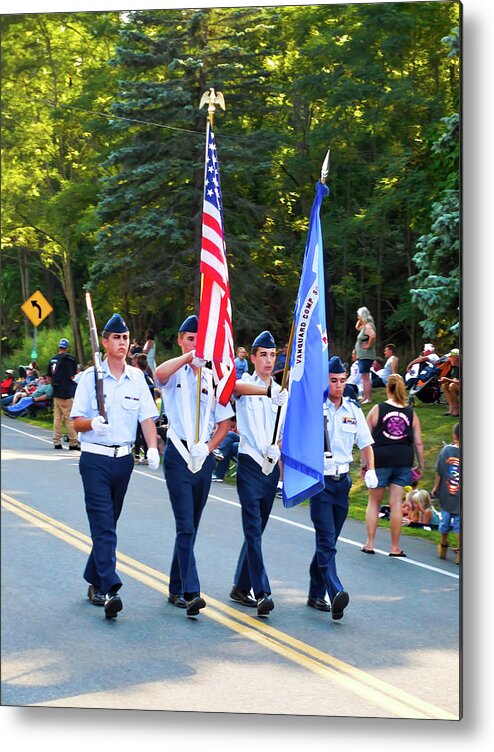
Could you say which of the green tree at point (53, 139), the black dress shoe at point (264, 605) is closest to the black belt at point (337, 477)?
the black dress shoe at point (264, 605)

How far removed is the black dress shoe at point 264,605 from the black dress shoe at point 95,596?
2.80 feet

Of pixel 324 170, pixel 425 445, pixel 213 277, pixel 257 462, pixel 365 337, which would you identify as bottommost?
pixel 257 462

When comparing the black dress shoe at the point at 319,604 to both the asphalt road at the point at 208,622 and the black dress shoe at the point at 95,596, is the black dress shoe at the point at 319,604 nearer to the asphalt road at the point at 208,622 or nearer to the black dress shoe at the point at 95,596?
the asphalt road at the point at 208,622

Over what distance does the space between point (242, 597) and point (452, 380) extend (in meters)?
1.73

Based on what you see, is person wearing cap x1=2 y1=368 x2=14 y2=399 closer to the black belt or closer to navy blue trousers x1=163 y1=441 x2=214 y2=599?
navy blue trousers x1=163 y1=441 x2=214 y2=599

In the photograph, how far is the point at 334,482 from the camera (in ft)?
26.9

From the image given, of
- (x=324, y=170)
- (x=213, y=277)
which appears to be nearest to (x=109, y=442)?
(x=213, y=277)

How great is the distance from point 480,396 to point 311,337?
992 mm

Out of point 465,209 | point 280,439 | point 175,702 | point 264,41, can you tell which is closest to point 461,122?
point 465,209

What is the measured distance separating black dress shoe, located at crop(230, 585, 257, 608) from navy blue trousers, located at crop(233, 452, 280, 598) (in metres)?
0.02

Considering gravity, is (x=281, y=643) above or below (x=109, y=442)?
below

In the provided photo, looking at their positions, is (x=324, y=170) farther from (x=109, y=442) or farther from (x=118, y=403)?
(x=109, y=442)

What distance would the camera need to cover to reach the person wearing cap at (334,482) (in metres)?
7.94

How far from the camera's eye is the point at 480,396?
292 inches
